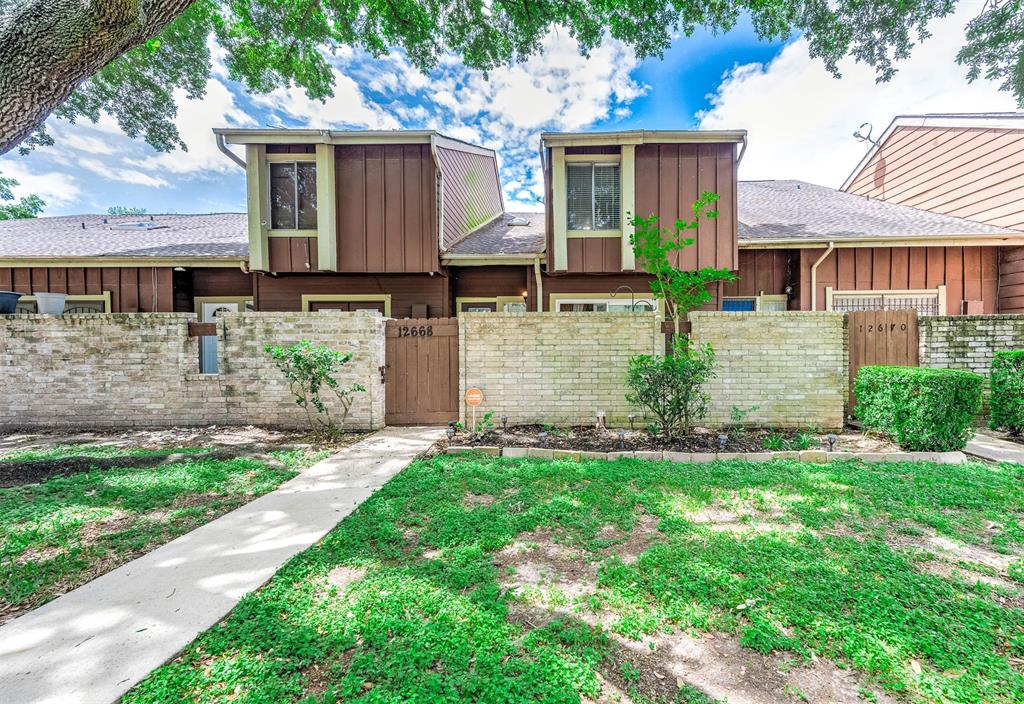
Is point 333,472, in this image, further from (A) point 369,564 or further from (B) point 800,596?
(B) point 800,596

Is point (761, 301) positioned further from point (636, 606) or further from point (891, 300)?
point (636, 606)

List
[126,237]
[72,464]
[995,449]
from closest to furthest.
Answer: [72,464] → [995,449] → [126,237]

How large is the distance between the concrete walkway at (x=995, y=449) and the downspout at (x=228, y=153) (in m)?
12.5

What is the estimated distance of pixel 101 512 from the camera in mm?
3117

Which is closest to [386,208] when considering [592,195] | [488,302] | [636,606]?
[488,302]

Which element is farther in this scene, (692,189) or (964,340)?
(692,189)

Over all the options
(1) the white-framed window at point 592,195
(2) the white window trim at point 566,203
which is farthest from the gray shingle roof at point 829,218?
(1) the white-framed window at point 592,195

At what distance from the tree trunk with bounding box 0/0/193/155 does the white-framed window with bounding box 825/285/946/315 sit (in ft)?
35.9

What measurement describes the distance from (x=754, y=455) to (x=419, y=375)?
470cm

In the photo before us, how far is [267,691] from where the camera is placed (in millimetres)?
1478

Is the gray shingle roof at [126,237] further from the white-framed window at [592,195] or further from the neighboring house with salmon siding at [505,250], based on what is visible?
the white-framed window at [592,195]

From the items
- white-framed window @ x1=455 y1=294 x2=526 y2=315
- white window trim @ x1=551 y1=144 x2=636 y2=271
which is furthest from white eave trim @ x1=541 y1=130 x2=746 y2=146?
white-framed window @ x1=455 y1=294 x2=526 y2=315

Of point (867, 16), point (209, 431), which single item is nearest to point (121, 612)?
point (209, 431)

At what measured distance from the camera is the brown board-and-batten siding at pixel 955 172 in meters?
7.84
